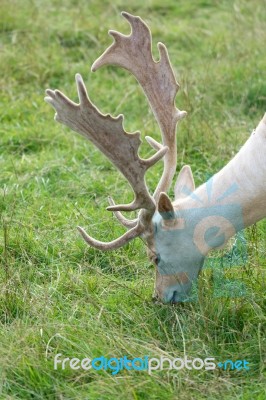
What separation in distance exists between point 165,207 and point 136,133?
42 cm

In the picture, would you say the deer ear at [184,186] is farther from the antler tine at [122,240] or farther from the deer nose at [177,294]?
the deer nose at [177,294]

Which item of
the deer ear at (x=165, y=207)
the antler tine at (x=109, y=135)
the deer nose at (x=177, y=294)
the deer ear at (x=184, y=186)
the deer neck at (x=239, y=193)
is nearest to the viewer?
the antler tine at (x=109, y=135)

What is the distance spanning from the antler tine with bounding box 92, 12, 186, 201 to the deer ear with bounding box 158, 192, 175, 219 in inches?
12.9

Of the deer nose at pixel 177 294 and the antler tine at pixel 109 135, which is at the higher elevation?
the antler tine at pixel 109 135

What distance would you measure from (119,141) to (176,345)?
3.09 ft

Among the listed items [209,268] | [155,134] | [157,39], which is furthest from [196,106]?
[209,268]

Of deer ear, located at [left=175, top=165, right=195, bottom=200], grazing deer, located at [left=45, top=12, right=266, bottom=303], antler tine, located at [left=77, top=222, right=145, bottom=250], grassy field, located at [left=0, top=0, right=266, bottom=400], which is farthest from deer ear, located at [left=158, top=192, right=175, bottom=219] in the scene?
grassy field, located at [left=0, top=0, right=266, bottom=400]

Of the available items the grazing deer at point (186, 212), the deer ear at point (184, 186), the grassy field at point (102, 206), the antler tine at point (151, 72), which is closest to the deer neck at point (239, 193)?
the grazing deer at point (186, 212)

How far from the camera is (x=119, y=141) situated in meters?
4.59

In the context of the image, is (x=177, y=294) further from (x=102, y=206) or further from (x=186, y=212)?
(x=102, y=206)

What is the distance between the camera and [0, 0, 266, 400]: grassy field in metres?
4.52

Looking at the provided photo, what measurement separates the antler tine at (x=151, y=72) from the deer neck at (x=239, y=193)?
0.86 feet

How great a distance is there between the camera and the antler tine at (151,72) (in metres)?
5.07

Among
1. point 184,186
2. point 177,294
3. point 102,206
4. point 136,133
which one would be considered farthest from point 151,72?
point 102,206
